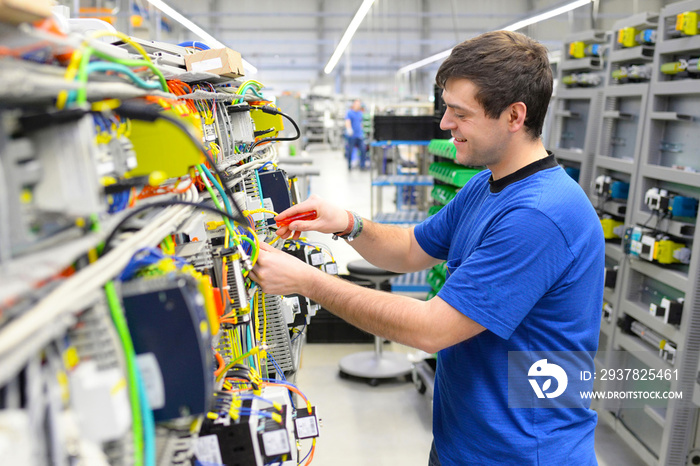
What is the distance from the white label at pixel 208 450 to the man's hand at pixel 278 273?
437 millimetres

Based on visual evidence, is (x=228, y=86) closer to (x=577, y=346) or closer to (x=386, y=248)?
(x=386, y=248)

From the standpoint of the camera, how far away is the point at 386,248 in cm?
210

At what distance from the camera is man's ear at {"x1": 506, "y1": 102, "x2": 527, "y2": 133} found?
4.94 ft

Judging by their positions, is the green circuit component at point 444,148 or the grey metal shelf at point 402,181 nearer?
the green circuit component at point 444,148

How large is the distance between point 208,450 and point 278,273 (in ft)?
1.55

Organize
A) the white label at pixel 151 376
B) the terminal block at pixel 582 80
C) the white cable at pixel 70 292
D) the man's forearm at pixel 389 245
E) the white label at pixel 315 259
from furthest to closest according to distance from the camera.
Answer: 1. the terminal block at pixel 582 80
2. the white label at pixel 315 259
3. the man's forearm at pixel 389 245
4. the white label at pixel 151 376
5. the white cable at pixel 70 292

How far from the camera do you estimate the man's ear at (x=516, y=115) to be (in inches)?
59.2

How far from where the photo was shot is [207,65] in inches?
66.1

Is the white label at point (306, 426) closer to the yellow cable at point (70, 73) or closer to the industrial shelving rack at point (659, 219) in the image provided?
the yellow cable at point (70, 73)

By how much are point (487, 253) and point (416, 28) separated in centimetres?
2170

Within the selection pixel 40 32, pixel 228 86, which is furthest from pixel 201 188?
pixel 40 32

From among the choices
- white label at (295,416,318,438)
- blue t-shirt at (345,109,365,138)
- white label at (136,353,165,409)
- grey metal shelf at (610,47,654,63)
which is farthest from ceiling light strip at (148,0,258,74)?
blue t-shirt at (345,109,365,138)

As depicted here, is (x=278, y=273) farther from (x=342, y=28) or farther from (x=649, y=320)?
(x=342, y=28)

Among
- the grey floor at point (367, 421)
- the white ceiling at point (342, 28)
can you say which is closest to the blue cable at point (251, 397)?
the grey floor at point (367, 421)
